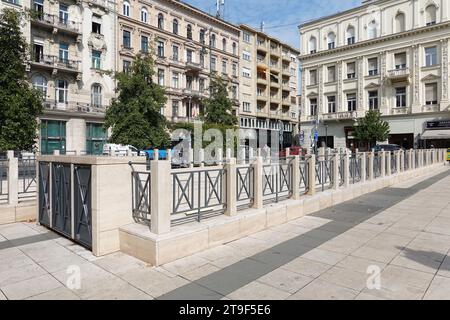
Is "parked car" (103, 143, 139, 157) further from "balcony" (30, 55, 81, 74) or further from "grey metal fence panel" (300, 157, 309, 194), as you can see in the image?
"grey metal fence panel" (300, 157, 309, 194)

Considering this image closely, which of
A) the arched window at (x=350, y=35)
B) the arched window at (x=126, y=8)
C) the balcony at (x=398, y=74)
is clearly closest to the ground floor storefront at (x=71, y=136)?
the arched window at (x=126, y=8)

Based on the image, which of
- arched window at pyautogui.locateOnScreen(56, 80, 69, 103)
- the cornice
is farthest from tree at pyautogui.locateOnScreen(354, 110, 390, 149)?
arched window at pyautogui.locateOnScreen(56, 80, 69, 103)

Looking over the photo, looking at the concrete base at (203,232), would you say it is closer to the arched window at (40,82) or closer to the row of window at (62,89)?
the row of window at (62,89)

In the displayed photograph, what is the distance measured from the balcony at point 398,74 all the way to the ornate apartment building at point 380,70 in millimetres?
101

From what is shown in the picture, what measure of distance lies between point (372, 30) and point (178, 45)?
24.0m

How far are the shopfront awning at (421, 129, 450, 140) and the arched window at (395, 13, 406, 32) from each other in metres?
12.4

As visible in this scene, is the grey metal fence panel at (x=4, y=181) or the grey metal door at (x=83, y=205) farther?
the grey metal fence panel at (x=4, y=181)

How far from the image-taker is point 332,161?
884 cm

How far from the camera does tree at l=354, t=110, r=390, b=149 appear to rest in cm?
3412

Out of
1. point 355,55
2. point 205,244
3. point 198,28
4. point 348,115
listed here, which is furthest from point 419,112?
point 205,244

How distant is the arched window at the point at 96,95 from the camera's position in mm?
32469

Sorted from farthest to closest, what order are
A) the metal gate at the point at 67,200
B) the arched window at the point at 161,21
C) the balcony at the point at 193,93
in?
the balcony at the point at 193,93 < the arched window at the point at 161,21 < the metal gate at the point at 67,200
